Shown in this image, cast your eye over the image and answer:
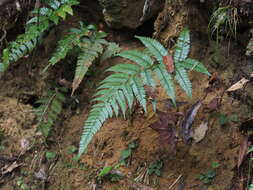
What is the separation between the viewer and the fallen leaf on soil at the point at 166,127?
2.35m

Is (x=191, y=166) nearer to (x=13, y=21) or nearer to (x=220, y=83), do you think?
(x=220, y=83)

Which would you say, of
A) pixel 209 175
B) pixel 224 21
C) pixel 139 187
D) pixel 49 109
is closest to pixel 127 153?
pixel 139 187

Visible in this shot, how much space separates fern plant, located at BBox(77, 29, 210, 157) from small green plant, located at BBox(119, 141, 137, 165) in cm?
47

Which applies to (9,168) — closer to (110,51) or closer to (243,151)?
(110,51)

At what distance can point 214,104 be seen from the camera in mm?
2473

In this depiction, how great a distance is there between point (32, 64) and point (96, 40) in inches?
37.6

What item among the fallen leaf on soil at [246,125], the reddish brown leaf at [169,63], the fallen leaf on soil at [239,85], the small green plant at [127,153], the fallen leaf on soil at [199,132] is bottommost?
the small green plant at [127,153]

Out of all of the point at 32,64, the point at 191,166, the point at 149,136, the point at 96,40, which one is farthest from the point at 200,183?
the point at 32,64

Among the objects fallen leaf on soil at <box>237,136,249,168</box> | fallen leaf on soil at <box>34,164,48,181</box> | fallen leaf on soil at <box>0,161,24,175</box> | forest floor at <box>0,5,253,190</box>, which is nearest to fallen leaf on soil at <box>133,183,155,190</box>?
forest floor at <box>0,5,253,190</box>

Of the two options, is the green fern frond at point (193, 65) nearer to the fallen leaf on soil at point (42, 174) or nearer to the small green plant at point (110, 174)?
the small green plant at point (110, 174)

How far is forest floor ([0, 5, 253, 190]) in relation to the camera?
91.5 inches

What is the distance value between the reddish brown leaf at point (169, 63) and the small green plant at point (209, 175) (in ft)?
2.78

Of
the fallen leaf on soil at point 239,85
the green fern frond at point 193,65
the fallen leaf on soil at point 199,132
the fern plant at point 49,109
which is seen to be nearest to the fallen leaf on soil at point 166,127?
the fallen leaf on soil at point 199,132

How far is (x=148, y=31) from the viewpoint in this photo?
3.50m
